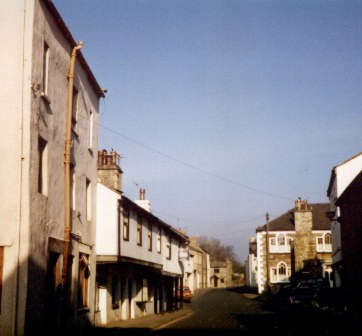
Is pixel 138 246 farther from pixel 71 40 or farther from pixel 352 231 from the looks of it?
pixel 352 231

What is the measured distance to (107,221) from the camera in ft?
70.6

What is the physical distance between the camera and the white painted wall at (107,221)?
21.2 meters

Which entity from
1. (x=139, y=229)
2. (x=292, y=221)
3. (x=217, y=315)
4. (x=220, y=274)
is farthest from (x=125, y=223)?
(x=220, y=274)

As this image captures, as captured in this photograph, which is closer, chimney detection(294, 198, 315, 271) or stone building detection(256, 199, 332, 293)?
chimney detection(294, 198, 315, 271)

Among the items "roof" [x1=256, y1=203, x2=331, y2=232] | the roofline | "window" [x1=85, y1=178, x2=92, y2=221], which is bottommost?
"window" [x1=85, y1=178, x2=92, y2=221]

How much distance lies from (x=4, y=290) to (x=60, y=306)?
297 cm

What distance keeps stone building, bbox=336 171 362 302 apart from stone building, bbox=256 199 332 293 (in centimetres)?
1796

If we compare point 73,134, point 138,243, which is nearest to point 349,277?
point 138,243

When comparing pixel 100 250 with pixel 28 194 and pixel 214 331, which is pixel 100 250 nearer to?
pixel 214 331

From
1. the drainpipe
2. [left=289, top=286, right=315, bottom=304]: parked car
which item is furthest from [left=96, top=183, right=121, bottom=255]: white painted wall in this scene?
[left=289, top=286, right=315, bottom=304]: parked car

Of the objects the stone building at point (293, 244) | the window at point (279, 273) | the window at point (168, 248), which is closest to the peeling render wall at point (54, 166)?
the window at point (168, 248)

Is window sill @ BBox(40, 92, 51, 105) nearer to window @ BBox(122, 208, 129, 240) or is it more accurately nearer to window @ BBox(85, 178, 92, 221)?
window @ BBox(85, 178, 92, 221)

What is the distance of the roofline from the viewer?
14.0 m

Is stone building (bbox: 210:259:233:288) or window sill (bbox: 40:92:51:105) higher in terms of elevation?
window sill (bbox: 40:92:51:105)
